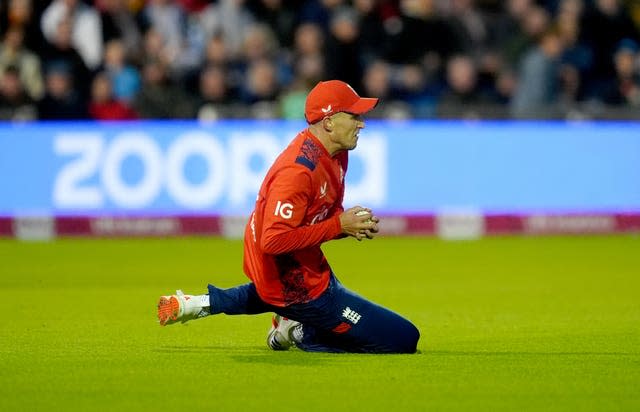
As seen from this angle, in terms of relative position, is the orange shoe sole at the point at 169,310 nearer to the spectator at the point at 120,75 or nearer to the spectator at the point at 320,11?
the spectator at the point at 120,75

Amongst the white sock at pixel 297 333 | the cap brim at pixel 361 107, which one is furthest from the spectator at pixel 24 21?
the cap brim at pixel 361 107

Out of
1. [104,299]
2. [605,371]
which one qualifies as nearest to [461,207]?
[104,299]

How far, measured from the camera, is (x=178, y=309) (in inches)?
401

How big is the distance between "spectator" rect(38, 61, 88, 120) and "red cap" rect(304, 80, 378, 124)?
11.6 meters

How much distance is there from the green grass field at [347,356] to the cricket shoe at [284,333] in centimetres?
15

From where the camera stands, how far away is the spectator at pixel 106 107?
21062mm

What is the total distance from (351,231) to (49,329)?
329cm

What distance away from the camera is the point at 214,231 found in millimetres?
20719

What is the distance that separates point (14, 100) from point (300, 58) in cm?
439

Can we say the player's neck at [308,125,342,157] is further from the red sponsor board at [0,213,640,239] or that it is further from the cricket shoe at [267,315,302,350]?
the red sponsor board at [0,213,640,239]

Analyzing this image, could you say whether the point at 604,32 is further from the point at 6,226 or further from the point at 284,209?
the point at 284,209

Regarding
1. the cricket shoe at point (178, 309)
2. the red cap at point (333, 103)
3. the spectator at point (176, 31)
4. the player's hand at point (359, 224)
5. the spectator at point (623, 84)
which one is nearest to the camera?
the player's hand at point (359, 224)

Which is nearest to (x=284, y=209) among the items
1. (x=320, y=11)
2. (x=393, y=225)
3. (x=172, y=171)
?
(x=172, y=171)

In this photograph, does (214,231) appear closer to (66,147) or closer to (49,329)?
(66,147)
